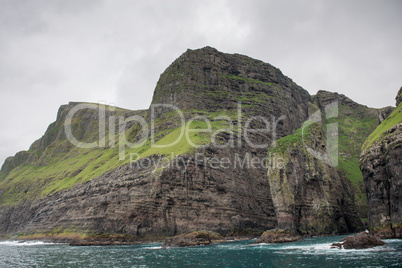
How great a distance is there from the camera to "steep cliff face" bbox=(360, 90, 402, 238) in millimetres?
52094

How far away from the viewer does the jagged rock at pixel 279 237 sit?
7138 centimetres

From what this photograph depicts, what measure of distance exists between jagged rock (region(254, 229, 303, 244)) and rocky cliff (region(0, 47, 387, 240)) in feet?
10.0

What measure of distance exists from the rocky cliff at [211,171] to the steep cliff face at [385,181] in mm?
23221

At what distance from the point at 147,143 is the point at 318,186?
73.9 metres

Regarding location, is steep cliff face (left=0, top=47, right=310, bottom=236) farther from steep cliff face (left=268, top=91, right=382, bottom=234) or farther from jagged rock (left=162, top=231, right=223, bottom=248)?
steep cliff face (left=268, top=91, right=382, bottom=234)

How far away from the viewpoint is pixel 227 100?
14762cm

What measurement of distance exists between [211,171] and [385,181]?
55.2 metres

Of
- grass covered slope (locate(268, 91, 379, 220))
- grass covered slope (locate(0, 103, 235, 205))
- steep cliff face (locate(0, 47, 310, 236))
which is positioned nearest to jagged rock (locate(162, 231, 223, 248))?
steep cliff face (locate(0, 47, 310, 236))

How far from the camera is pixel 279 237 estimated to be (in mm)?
72812

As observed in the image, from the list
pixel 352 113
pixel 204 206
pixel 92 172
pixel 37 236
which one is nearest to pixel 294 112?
pixel 352 113

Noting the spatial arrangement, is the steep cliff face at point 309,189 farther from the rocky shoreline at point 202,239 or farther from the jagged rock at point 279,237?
the rocky shoreline at point 202,239

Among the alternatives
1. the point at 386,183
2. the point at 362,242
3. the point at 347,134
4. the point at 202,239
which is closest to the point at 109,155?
the point at 202,239

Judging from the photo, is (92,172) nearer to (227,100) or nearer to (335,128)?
(227,100)

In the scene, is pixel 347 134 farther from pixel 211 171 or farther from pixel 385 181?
pixel 385 181
